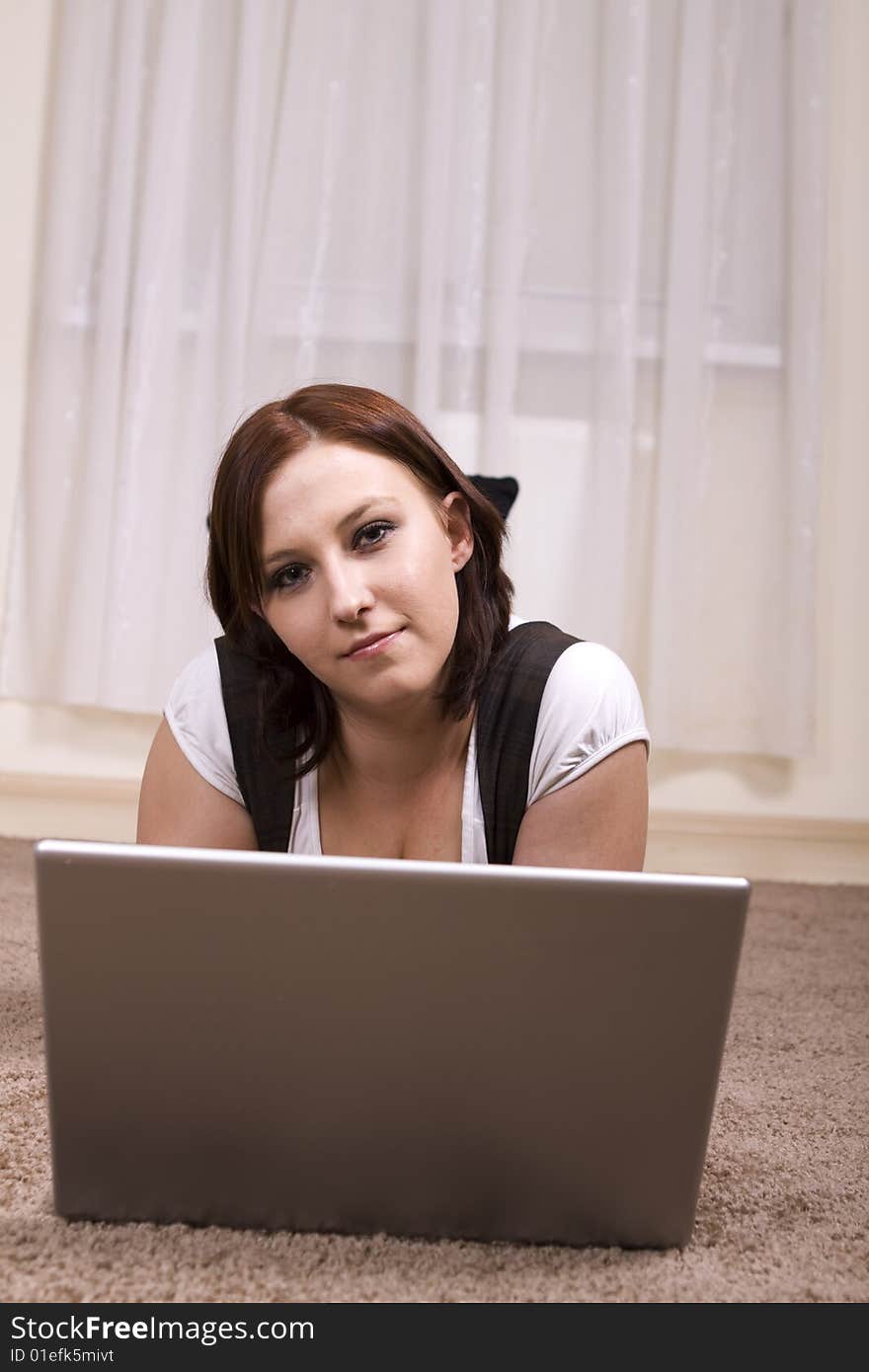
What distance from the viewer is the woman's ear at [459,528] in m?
1.21

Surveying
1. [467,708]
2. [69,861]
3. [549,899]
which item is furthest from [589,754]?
[69,861]

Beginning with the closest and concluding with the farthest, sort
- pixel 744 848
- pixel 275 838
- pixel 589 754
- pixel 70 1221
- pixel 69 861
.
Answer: pixel 69 861, pixel 70 1221, pixel 589 754, pixel 275 838, pixel 744 848

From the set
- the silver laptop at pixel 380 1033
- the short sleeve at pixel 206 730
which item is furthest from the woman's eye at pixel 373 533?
the silver laptop at pixel 380 1033

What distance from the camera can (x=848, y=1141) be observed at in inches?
43.9

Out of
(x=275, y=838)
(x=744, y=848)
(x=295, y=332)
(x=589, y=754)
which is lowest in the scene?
(x=744, y=848)

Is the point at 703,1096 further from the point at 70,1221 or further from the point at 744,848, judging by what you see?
the point at 744,848

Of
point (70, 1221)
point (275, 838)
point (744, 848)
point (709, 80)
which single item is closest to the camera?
point (70, 1221)

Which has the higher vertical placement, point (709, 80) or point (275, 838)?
point (709, 80)

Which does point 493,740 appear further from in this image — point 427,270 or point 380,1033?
point 427,270

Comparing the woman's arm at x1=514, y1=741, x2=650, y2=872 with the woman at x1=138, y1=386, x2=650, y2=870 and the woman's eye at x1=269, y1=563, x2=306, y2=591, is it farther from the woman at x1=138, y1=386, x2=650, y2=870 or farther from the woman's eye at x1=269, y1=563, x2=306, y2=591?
the woman's eye at x1=269, y1=563, x2=306, y2=591

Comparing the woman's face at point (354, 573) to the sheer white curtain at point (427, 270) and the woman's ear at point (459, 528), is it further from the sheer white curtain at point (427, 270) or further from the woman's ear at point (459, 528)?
the sheer white curtain at point (427, 270)

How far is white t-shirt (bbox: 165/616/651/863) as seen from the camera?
3.67 feet

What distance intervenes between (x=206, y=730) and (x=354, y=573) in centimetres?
27

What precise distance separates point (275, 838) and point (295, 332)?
147cm
